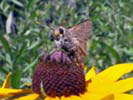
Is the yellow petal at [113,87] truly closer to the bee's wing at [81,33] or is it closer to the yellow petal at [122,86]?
the yellow petal at [122,86]

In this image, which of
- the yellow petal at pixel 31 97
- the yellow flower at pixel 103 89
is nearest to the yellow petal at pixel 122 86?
the yellow flower at pixel 103 89

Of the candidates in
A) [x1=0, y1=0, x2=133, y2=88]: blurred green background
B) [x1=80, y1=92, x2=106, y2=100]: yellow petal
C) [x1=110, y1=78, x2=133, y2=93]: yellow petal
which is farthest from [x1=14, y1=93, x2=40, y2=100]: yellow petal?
[x1=0, y1=0, x2=133, y2=88]: blurred green background

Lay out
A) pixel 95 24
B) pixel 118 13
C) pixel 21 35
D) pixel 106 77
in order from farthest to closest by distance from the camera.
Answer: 1. pixel 95 24
2. pixel 118 13
3. pixel 21 35
4. pixel 106 77

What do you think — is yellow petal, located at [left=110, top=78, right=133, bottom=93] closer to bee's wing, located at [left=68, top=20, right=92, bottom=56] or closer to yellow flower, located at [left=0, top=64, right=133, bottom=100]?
yellow flower, located at [left=0, top=64, right=133, bottom=100]

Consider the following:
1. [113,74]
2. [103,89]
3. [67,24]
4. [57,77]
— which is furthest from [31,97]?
[67,24]

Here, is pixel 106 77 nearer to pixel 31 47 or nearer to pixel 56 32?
pixel 56 32

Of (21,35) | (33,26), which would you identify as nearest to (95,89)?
(21,35)
